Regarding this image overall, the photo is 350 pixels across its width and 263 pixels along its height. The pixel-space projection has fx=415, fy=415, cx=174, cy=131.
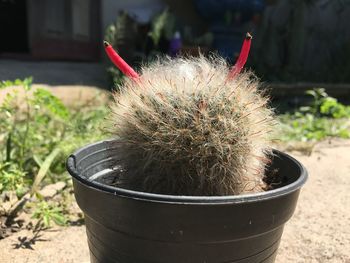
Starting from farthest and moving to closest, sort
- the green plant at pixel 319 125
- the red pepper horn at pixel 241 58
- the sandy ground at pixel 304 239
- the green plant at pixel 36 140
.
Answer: the green plant at pixel 319 125, the green plant at pixel 36 140, the sandy ground at pixel 304 239, the red pepper horn at pixel 241 58

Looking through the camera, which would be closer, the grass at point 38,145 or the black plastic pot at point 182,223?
the black plastic pot at point 182,223

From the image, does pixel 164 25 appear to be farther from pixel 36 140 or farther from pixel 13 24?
pixel 13 24

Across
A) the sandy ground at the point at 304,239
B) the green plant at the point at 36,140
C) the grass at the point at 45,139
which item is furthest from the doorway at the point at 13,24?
the sandy ground at the point at 304,239

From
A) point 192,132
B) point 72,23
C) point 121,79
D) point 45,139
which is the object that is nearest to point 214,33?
point 72,23

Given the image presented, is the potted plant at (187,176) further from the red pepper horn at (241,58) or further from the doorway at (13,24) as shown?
the doorway at (13,24)

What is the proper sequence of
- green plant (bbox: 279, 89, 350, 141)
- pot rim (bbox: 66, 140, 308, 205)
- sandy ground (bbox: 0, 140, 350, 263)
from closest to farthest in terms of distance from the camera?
pot rim (bbox: 66, 140, 308, 205), sandy ground (bbox: 0, 140, 350, 263), green plant (bbox: 279, 89, 350, 141)

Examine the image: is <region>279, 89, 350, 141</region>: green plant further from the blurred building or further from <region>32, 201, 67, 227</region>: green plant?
the blurred building

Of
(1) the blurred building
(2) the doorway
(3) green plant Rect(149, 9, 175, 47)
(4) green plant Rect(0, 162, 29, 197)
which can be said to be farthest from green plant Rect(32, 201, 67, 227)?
(2) the doorway

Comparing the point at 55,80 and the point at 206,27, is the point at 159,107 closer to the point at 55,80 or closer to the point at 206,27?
the point at 55,80
